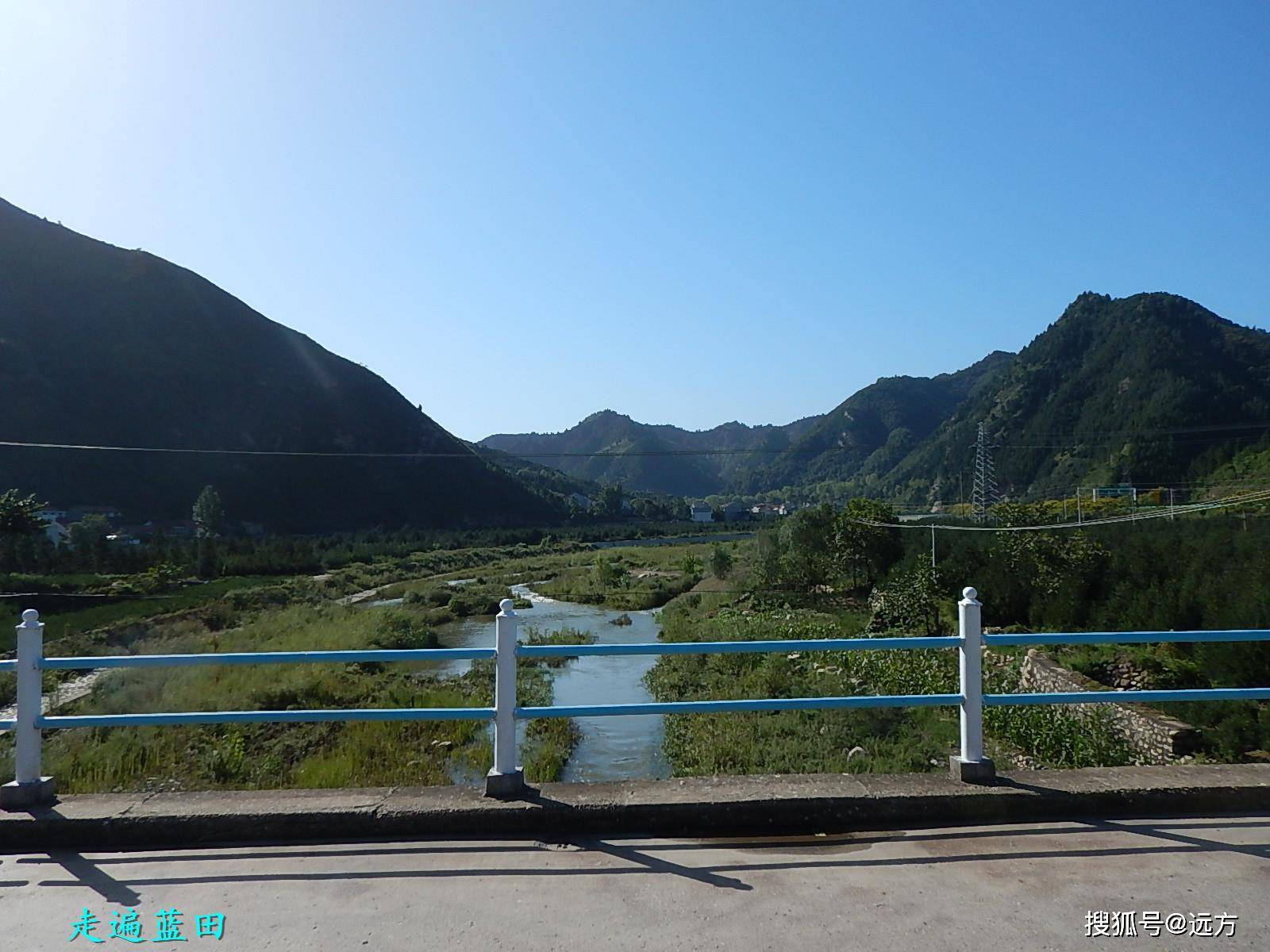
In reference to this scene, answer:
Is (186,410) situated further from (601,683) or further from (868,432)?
(868,432)

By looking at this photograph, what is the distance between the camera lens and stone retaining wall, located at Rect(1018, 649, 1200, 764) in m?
11.8

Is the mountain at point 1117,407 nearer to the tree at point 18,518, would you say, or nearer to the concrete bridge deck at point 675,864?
the tree at point 18,518

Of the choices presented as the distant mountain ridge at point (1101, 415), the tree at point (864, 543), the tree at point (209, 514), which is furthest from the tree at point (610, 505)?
the tree at point (864, 543)

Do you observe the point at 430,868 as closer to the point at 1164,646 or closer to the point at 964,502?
the point at 1164,646

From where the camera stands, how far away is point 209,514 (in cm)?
4569

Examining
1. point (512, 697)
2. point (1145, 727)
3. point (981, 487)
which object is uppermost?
point (981, 487)

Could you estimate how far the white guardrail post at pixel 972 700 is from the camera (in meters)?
5.00

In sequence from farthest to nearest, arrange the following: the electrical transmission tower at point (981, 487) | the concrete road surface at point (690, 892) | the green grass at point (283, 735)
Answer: the electrical transmission tower at point (981, 487) → the green grass at point (283, 735) → the concrete road surface at point (690, 892)

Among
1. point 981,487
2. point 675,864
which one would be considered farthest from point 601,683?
point 981,487

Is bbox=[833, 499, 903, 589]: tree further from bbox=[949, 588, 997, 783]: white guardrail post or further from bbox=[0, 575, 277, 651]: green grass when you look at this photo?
bbox=[949, 588, 997, 783]: white guardrail post

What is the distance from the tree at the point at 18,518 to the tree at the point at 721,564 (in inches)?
1373

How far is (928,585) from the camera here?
2897 centimetres

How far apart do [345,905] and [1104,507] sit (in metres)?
63.9

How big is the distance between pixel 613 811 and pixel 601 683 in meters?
18.6
